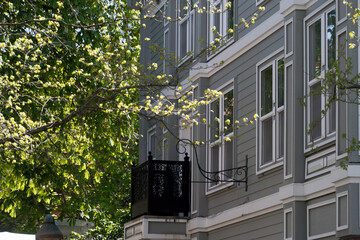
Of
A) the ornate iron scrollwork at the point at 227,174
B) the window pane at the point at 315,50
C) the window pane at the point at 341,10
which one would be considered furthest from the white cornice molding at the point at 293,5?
the ornate iron scrollwork at the point at 227,174

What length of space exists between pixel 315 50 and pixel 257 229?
401 cm

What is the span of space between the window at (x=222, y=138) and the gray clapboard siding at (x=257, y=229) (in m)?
1.05

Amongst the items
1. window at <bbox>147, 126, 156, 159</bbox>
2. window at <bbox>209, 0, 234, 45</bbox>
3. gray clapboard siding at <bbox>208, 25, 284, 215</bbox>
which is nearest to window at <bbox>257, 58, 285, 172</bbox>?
gray clapboard siding at <bbox>208, 25, 284, 215</bbox>

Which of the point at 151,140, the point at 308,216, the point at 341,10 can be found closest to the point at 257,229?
the point at 308,216

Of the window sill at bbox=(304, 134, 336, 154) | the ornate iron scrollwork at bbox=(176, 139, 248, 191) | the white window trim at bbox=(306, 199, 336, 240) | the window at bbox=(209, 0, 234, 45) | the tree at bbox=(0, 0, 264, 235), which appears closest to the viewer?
the white window trim at bbox=(306, 199, 336, 240)

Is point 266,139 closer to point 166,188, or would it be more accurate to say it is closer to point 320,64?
point 320,64

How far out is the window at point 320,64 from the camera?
Answer: 1498 cm

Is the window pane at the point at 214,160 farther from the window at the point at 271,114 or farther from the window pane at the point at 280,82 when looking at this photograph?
the window pane at the point at 280,82

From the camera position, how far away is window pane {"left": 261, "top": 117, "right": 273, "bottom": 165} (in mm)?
17734

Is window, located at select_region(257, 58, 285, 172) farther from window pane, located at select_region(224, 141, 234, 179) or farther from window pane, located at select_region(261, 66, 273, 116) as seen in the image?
window pane, located at select_region(224, 141, 234, 179)

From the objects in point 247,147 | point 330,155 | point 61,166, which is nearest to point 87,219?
point 61,166

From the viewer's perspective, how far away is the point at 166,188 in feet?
72.6

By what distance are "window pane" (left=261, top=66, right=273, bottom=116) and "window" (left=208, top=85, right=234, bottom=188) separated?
5.25 feet

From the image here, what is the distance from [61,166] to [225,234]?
20.7ft
